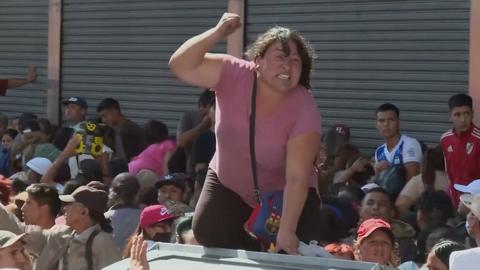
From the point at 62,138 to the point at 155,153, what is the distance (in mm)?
1439

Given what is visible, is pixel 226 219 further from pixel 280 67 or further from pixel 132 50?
pixel 132 50

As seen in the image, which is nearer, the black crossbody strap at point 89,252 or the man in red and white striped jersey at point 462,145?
the black crossbody strap at point 89,252

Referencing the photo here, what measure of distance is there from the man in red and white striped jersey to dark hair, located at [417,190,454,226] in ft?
2.19

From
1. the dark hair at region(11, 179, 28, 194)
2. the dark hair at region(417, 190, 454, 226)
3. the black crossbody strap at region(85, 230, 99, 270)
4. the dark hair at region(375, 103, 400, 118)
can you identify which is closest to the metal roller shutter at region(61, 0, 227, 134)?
the dark hair at region(375, 103, 400, 118)

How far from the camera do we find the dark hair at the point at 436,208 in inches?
305

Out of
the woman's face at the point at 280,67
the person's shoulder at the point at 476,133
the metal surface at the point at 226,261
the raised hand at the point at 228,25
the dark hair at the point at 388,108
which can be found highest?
the raised hand at the point at 228,25

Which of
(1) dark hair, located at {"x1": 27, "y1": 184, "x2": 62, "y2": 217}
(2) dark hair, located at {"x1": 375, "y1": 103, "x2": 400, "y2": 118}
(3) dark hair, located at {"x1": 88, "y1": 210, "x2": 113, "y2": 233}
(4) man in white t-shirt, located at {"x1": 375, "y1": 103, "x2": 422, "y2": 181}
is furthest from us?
(2) dark hair, located at {"x1": 375, "y1": 103, "x2": 400, "y2": 118}

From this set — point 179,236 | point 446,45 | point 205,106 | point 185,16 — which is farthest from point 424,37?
point 179,236

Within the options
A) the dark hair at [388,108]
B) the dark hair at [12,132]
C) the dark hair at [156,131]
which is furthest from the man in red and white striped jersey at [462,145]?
the dark hair at [12,132]

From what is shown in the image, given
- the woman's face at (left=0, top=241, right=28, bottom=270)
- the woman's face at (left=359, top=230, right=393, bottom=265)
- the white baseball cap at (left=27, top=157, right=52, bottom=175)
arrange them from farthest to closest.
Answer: the white baseball cap at (left=27, top=157, right=52, bottom=175) < the woman's face at (left=359, top=230, right=393, bottom=265) < the woman's face at (left=0, top=241, right=28, bottom=270)

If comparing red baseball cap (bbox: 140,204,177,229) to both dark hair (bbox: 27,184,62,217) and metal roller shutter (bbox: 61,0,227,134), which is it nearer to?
dark hair (bbox: 27,184,62,217)

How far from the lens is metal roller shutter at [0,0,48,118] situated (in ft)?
44.9

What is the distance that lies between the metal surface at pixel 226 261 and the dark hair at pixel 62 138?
7526 millimetres

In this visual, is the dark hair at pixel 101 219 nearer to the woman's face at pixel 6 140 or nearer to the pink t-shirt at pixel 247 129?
the pink t-shirt at pixel 247 129
